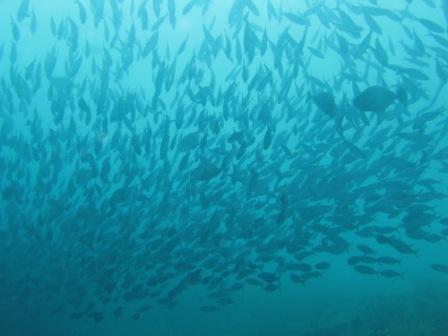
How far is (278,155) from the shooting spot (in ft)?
37.6

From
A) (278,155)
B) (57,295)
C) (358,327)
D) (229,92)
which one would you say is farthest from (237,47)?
(57,295)

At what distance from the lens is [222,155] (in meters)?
10.3

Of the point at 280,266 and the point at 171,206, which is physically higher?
the point at 171,206

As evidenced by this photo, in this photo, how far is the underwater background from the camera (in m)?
7.95

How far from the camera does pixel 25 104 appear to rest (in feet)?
34.0

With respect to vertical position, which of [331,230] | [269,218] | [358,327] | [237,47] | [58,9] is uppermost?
[58,9]

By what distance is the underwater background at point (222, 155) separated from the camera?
26.1 feet

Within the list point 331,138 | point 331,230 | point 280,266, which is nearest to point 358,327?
point 280,266

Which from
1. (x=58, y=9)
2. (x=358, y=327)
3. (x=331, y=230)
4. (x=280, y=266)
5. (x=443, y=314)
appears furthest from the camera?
(x=58, y=9)

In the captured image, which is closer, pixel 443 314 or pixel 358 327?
pixel 443 314

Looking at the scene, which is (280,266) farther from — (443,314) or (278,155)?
(443,314)

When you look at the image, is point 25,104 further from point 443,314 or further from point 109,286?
point 443,314

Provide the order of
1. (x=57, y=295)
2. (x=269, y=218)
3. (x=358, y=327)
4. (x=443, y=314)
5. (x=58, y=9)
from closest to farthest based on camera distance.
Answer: (x=269, y=218) < (x=443, y=314) < (x=358, y=327) < (x=58, y=9) < (x=57, y=295)

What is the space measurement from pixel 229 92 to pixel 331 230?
12.5 feet
